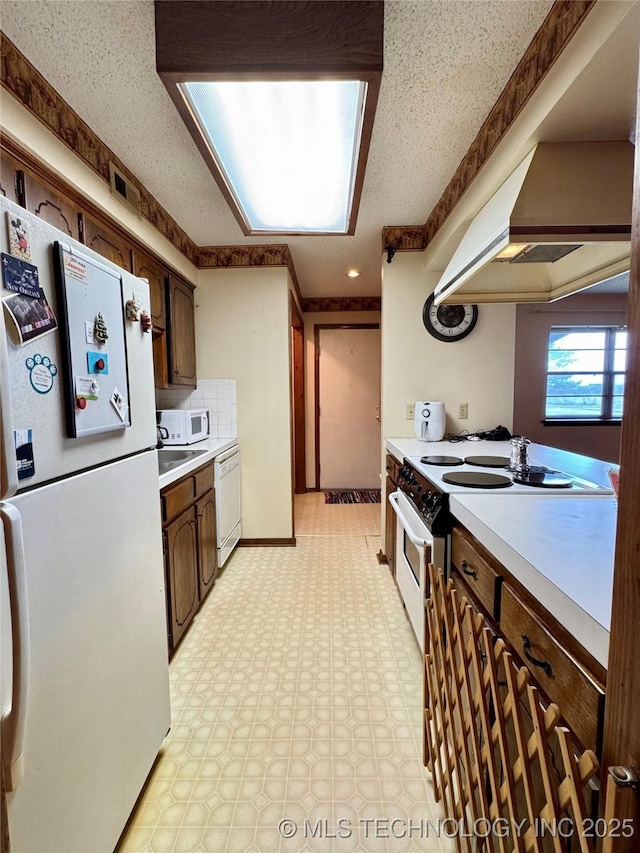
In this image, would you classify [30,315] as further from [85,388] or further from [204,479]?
[204,479]

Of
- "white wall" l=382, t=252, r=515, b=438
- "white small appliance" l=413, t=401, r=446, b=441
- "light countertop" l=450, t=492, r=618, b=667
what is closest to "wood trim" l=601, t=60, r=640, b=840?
"light countertop" l=450, t=492, r=618, b=667

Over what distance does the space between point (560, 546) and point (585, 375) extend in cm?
375

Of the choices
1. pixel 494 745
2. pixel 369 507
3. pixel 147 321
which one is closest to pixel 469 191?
pixel 147 321

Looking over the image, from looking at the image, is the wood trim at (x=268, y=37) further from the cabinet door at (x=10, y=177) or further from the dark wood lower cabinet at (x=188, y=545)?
the dark wood lower cabinet at (x=188, y=545)

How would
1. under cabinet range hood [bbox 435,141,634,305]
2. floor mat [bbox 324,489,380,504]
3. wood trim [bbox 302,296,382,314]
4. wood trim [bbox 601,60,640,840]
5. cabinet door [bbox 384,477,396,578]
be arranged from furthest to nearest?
wood trim [bbox 302,296,382,314], floor mat [bbox 324,489,380,504], cabinet door [bbox 384,477,396,578], under cabinet range hood [bbox 435,141,634,305], wood trim [bbox 601,60,640,840]

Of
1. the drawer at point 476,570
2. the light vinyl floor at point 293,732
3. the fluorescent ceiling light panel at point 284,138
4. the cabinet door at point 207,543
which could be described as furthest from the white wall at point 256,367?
the drawer at point 476,570

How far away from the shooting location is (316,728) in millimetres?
1373

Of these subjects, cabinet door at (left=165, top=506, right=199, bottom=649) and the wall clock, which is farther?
the wall clock

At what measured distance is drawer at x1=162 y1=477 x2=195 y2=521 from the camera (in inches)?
64.8

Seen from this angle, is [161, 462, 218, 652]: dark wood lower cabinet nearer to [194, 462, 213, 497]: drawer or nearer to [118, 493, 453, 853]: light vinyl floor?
[194, 462, 213, 497]: drawer

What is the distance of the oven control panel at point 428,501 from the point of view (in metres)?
1.30

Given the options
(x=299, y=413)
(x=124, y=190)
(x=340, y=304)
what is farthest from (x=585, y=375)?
(x=124, y=190)

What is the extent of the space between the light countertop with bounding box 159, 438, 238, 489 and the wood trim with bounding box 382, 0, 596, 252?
6.55 feet

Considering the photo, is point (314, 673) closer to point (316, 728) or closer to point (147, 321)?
point (316, 728)
